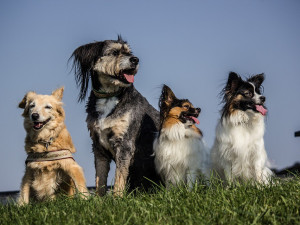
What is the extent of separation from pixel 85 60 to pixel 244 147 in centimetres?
293

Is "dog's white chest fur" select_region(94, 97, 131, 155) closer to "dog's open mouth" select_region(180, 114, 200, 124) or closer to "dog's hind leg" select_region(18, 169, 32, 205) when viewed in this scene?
"dog's open mouth" select_region(180, 114, 200, 124)

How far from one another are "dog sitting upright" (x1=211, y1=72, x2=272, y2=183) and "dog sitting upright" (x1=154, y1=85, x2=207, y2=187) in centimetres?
43

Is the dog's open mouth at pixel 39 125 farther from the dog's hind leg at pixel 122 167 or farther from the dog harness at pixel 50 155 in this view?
the dog's hind leg at pixel 122 167

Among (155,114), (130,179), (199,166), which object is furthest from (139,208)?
(155,114)

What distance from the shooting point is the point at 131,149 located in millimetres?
6062

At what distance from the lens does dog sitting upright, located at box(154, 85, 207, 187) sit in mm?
5898

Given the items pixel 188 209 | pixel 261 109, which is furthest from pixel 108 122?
pixel 188 209

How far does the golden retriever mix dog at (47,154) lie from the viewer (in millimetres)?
5965

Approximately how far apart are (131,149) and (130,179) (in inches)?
26.2

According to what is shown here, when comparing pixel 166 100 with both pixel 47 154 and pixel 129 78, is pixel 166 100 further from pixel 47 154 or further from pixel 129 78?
pixel 47 154

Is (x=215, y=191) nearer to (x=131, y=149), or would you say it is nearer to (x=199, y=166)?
(x=199, y=166)

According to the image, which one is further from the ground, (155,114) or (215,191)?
(155,114)

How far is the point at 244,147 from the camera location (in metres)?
5.50

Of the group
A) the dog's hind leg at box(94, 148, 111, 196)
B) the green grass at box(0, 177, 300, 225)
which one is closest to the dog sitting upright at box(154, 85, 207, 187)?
the dog's hind leg at box(94, 148, 111, 196)
